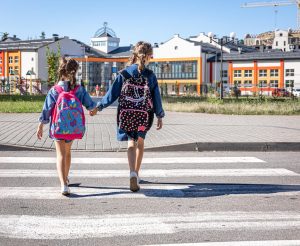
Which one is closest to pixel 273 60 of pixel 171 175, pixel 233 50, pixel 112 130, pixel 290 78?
pixel 290 78

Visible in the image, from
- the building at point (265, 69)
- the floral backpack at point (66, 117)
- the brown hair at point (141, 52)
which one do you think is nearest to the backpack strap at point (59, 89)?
the floral backpack at point (66, 117)

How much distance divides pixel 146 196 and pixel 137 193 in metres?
0.18

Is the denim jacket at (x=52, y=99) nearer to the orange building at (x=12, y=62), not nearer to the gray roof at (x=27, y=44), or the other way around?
the gray roof at (x=27, y=44)

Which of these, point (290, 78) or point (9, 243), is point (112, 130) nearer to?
point (9, 243)

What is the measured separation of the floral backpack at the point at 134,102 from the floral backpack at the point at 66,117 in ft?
1.71

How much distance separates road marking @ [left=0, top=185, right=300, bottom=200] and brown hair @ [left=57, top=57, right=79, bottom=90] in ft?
4.06

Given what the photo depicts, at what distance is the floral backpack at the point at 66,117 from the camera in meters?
5.79

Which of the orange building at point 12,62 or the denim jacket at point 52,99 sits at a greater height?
the orange building at point 12,62

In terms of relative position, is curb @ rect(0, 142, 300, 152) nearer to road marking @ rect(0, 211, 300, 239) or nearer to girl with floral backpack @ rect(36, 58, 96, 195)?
girl with floral backpack @ rect(36, 58, 96, 195)

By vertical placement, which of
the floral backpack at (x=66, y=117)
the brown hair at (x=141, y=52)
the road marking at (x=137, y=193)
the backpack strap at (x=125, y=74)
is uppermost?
the brown hair at (x=141, y=52)

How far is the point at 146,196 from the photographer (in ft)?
18.5

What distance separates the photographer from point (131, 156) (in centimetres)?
603

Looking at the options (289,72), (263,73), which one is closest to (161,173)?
(289,72)

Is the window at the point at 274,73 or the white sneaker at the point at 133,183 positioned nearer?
the white sneaker at the point at 133,183
